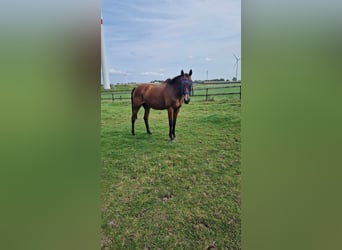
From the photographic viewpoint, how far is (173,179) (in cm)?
181

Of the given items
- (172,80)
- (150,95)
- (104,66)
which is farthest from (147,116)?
(104,66)

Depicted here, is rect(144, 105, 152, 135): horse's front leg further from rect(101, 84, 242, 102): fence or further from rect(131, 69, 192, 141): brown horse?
rect(101, 84, 242, 102): fence

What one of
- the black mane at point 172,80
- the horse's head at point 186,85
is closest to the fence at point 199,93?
the horse's head at point 186,85

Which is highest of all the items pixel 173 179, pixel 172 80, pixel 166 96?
pixel 172 80

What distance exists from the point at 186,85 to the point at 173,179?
2.15ft

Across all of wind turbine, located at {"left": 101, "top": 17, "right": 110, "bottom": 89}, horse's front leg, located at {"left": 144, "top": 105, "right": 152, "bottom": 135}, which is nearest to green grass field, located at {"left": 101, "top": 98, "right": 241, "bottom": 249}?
horse's front leg, located at {"left": 144, "top": 105, "right": 152, "bottom": 135}

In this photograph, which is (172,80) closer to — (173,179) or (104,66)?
(104,66)

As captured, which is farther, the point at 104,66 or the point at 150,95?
the point at 150,95

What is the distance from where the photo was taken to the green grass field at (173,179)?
1730 millimetres
